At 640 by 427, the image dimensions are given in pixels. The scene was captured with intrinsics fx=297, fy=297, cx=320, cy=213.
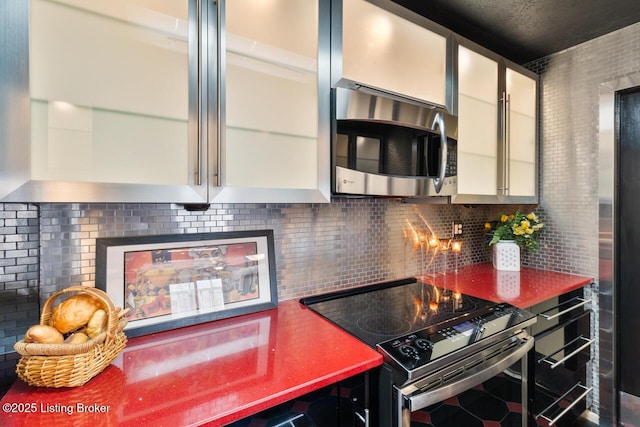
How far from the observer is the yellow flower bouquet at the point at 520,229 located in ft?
6.66

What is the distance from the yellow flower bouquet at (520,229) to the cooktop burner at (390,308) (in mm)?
810

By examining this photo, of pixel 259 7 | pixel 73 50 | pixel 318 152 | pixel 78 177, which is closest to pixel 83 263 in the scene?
pixel 78 177

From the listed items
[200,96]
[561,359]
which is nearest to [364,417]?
[200,96]

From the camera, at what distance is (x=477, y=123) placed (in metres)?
1.72

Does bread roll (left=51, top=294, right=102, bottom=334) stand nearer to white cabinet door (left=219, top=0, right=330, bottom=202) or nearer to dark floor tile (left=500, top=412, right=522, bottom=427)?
white cabinet door (left=219, top=0, right=330, bottom=202)

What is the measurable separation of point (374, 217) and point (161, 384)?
127cm

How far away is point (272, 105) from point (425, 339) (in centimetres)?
101

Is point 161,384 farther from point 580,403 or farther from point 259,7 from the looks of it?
point 580,403

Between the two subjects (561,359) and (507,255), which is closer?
(561,359)

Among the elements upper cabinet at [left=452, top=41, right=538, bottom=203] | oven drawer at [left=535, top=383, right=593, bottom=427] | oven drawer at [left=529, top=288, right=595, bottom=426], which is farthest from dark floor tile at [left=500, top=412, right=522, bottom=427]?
upper cabinet at [left=452, top=41, right=538, bottom=203]

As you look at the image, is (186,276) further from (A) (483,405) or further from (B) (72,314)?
(A) (483,405)

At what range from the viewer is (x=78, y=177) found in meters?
0.80

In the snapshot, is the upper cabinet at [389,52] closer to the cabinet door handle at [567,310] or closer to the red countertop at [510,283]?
the red countertop at [510,283]

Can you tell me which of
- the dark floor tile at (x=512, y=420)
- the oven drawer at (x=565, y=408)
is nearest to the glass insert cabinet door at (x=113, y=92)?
the dark floor tile at (x=512, y=420)
